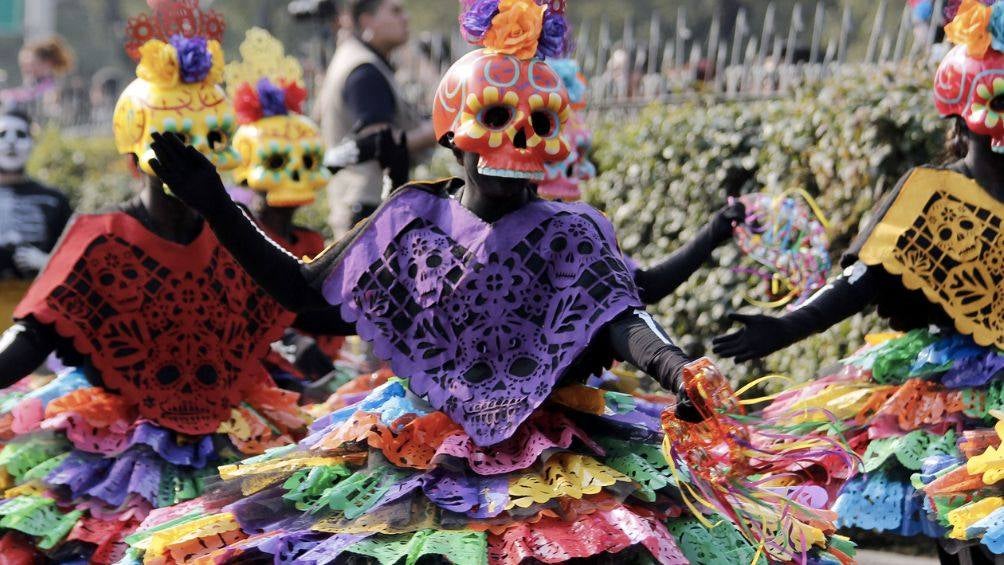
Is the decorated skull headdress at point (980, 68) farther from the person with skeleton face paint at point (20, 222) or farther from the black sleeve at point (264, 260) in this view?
the person with skeleton face paint at point (20, 222)

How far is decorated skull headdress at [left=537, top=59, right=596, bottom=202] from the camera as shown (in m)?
6.97

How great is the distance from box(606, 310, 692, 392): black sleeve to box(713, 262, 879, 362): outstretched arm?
31 centimetres

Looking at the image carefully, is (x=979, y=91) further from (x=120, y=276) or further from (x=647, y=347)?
(x=120, y=276)

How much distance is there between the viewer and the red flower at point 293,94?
23.1 feet

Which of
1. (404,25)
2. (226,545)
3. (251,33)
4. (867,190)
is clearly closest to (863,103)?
(867,190)

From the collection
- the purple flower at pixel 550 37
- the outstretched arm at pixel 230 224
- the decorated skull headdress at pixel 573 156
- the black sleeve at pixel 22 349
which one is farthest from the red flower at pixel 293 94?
the purple flower at pixel 550 37

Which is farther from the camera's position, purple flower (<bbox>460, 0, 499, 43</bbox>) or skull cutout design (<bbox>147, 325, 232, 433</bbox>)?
skull cutout design (<bbox>147, 325, 232, 433</bbox>)

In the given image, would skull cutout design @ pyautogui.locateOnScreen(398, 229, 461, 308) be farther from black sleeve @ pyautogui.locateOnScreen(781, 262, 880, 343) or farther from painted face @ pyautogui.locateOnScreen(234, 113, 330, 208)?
painted face @ pyautogui.locateOnScreen(234, 113, 330, 208)

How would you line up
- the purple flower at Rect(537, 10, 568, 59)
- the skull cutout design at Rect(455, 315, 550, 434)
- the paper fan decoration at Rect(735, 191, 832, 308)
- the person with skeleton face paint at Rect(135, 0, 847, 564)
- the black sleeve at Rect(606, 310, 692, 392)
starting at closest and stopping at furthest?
the black sleeve at Rect(606, 310, 692, 392)
the person with skeleton face paint at Rect(135, 0, 847, 564)
the skull cutout design at Rect(455, 315, 550, 434)
the purple flower at Rect(537, 10, 568, 59)
the paper fan decoration at Rect(735, 191, 832, 308)

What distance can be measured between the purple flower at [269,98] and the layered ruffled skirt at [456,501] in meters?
2.66

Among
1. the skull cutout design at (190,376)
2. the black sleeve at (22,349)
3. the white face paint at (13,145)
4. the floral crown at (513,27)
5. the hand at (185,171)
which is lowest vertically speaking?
the white face paint at (13,145)

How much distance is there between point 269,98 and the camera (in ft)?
22.9

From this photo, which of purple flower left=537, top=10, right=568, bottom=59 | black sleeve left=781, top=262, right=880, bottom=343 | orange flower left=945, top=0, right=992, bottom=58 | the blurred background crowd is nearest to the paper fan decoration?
black sleeve left=781, top=262, right=880, bottom=343

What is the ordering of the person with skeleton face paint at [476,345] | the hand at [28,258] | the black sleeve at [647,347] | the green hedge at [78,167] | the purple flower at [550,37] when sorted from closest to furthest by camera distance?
the black sleeve at [647,347], the person with skeleton face paint at [476,345], the purple flower at [550,37], the hand at [28,258], the green hedge at [78,167]
